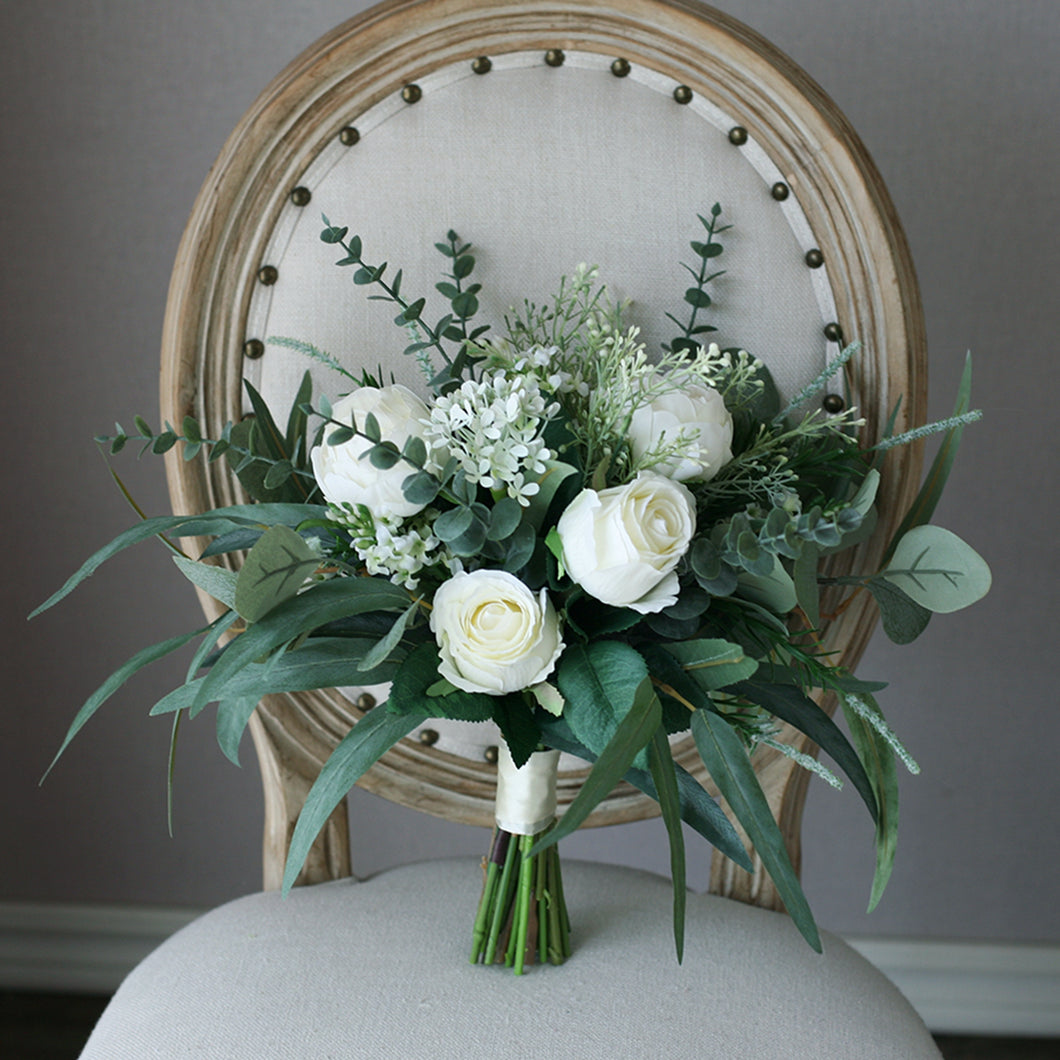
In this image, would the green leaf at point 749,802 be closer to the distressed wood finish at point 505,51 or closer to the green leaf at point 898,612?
the green leaf at point 898,612

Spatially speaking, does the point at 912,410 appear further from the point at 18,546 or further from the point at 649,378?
the point at 18,546

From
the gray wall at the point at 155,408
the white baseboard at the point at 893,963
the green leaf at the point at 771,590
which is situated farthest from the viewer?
the white baseboard at the point at 893,963

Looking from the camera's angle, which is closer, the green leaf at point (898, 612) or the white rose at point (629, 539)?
the white rose at point (629, 539)

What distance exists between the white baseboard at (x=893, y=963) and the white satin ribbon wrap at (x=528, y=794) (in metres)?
0.78

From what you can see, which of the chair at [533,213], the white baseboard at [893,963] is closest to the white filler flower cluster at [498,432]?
the chair at [533,213]

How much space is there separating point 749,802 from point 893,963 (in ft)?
2.86

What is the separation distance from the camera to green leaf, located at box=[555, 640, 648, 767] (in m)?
0.50

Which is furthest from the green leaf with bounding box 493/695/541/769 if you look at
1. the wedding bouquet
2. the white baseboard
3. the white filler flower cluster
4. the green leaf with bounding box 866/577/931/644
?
the white baseboard

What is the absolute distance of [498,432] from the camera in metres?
0.49

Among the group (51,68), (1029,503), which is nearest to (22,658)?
(51,68)

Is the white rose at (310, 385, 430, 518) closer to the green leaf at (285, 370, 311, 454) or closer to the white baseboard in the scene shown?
the green leaf at (285, 370, 311, 454)

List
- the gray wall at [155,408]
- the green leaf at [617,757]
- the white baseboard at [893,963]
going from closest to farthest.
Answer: the green leaf at [617,757], the gray wall at [155,408], the white baseboard at [893,963]

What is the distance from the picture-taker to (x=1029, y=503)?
1.09m

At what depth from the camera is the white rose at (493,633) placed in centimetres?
49
